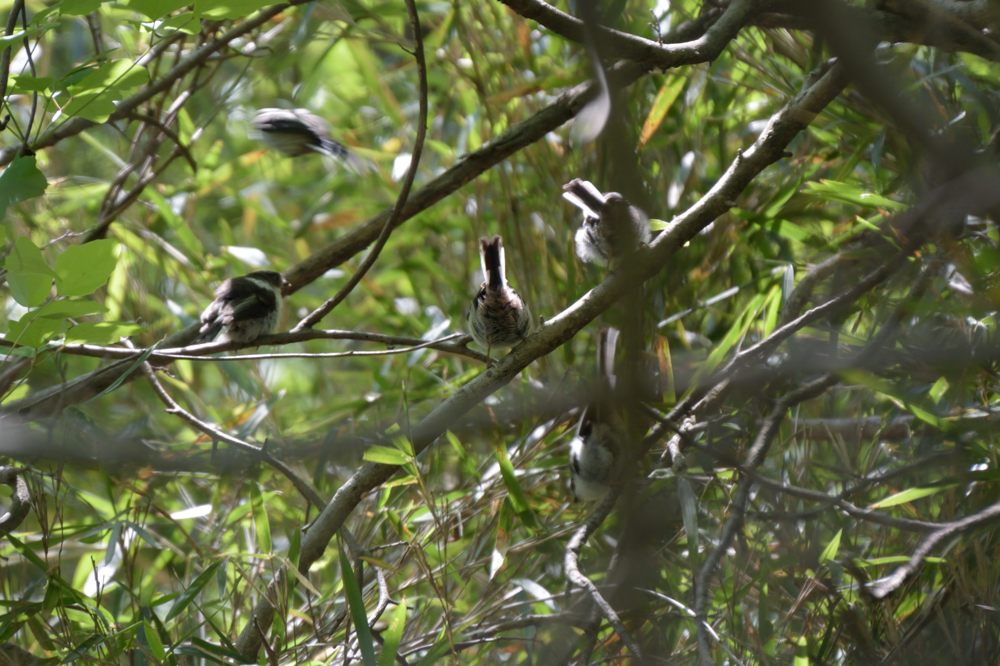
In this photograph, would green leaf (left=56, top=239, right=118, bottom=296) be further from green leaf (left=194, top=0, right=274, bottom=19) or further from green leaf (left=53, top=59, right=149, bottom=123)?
green leaf (left=194, top=0, right=274, bottom=19)

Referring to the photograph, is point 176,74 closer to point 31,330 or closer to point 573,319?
point 31,330

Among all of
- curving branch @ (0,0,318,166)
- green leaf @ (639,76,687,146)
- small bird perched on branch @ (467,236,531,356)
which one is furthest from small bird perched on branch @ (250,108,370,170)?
green leaf @ (639,76,687,146)

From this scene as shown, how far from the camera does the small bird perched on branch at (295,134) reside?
10.8 ft

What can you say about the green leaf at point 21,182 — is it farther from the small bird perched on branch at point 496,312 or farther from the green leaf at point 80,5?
the small bird perched on branch at point 496,312

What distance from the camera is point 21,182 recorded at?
5.33ft

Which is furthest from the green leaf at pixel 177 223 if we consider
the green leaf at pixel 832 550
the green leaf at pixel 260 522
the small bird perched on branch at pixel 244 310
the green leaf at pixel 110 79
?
the green leaf at pixel 832 550

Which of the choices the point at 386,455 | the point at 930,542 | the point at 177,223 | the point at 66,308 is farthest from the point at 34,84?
the point at 930,542

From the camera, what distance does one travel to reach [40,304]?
155 centimetres

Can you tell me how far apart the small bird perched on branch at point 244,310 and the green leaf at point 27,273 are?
2.96ft

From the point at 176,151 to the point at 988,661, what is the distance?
7.78 ft

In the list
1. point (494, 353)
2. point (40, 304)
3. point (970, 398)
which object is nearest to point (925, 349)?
point (970, 398)

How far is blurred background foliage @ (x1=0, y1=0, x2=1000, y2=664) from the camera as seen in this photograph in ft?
6.27

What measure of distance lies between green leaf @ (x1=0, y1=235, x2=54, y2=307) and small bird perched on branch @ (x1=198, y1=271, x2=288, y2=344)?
90cm

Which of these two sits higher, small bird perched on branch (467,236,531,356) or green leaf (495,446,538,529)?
small bird perched on branch (467,236,531,356)
